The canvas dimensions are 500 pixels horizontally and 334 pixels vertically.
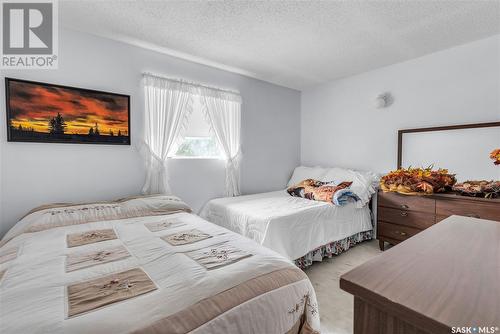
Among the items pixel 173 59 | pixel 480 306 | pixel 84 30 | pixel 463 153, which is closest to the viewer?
pixel 480 306

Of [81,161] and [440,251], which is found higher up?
[81,161]

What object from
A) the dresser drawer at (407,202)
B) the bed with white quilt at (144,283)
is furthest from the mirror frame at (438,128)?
the bed with white quilt at (144,283)

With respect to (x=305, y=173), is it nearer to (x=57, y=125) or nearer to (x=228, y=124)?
(x=228, y=124)

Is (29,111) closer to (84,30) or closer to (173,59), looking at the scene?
(84,30)

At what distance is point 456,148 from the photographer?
8.76 feet

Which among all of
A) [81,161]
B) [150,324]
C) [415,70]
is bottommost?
[150,324]

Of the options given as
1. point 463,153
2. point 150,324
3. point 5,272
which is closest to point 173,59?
point 5,272

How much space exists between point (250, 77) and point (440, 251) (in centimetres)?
343

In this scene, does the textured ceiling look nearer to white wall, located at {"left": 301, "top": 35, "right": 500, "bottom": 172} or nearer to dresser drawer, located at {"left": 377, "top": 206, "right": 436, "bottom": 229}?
white wall, located at {"left": 301, "top": 35, "right": 500, "bottom": 172}

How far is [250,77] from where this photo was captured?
12.0 ft

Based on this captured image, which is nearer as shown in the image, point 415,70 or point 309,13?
point 309,13

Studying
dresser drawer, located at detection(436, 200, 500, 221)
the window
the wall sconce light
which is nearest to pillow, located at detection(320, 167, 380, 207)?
dresser drawer, located at detection(436, 200, 500, 221)

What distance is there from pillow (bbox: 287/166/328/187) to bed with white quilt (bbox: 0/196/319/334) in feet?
8.20

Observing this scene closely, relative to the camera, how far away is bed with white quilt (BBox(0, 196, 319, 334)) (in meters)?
0.81
